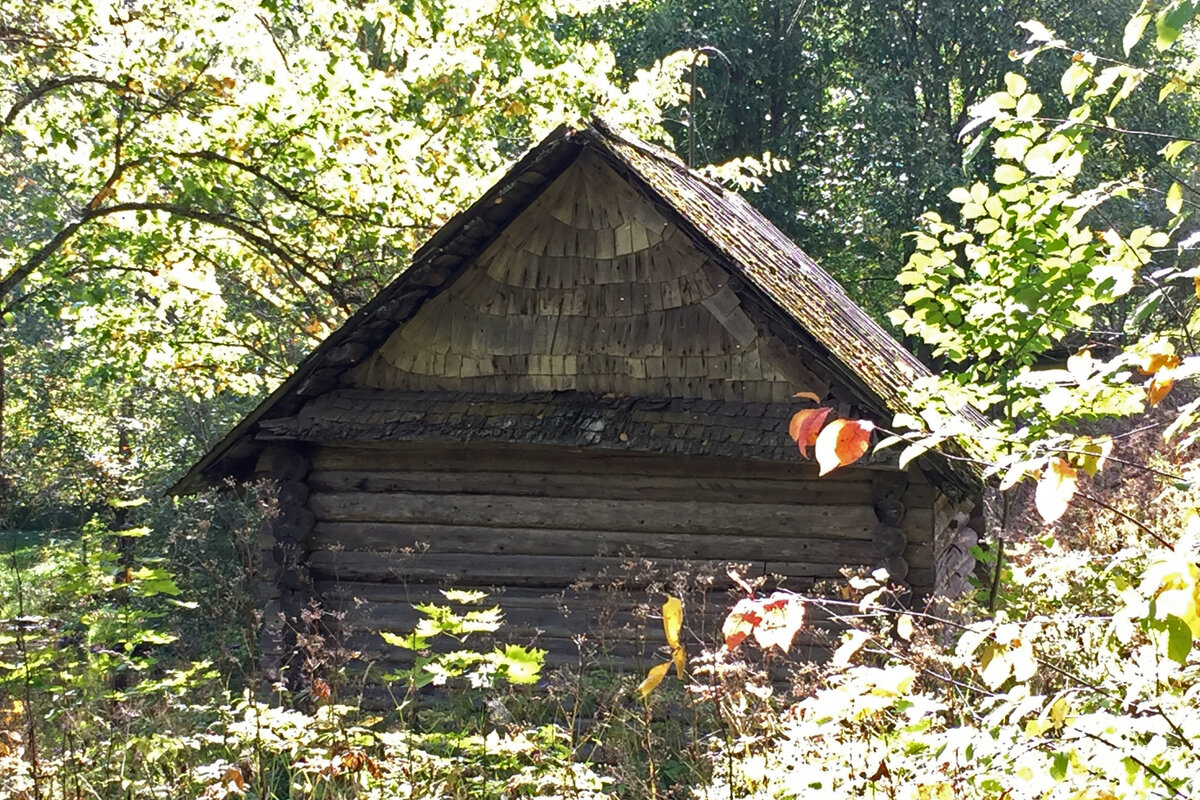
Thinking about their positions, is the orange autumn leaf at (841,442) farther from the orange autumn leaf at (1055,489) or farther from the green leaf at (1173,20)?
the green leaf at (1173,20)

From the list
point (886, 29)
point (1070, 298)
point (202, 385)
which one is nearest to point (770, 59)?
point (886, 29)

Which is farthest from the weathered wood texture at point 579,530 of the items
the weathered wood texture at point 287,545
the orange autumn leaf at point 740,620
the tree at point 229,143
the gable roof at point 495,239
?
the orange autumn leaf at point 740,620

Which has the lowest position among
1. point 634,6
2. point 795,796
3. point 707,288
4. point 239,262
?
point 795,796

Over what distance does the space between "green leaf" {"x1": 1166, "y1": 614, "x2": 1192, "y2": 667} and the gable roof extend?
5134mm

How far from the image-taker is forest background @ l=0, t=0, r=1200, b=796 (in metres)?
3.21

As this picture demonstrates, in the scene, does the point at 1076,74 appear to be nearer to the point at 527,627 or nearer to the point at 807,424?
the point at 807,424

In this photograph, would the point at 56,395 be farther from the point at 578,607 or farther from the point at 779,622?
the point at 779,622

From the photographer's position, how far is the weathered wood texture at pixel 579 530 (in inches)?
314

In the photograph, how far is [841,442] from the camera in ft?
7.84

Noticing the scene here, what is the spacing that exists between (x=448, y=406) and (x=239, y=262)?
5.24 meters

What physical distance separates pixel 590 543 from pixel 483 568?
35.6 inches

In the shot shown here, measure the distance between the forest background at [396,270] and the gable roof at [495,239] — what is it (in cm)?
64

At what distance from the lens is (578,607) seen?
338 inches

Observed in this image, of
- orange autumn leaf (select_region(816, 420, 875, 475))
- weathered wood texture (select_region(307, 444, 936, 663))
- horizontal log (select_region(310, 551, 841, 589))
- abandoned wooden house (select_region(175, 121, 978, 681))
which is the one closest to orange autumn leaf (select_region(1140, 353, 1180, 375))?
orange autumn leaf (select_region(816, 420, 875, 475))
